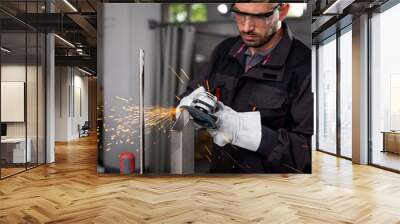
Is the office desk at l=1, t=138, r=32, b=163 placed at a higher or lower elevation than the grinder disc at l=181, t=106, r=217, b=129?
lower

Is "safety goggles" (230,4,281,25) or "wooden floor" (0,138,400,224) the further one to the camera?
"safety goggles" (230,4,281,25)

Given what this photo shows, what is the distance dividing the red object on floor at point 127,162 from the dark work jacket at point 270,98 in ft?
4.05

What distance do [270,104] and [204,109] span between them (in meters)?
0.99

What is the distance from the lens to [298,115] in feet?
19.5

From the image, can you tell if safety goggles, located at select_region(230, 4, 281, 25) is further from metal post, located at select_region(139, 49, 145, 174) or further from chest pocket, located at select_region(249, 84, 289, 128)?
metal post, located at select_region(139, 49, 145, 174)

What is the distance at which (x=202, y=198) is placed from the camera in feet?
15.3

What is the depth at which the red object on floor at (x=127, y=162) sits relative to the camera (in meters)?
6.04

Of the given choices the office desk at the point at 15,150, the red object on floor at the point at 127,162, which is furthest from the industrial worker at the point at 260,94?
the office desk at the point at 15,150

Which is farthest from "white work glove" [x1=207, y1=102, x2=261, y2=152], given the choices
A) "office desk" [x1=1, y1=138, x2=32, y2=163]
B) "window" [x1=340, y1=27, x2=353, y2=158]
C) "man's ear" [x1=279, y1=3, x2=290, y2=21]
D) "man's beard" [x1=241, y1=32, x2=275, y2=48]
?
"window" [x1=340, y1=27, x2=353, y2=158]

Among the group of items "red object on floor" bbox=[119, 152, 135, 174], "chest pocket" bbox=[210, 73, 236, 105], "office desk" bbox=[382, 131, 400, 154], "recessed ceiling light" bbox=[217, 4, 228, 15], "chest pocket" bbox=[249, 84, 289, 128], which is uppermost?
"recessed ceiling light" bbox=[217, 4, 228, 15]

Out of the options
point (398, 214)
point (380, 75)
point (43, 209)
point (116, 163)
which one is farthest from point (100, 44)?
point (380, 75)

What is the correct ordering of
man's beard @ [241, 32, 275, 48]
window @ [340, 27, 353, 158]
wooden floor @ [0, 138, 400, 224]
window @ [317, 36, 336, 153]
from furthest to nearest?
window @ [317, 36, 336, 153], window @ [340, 27, 353, 158], man's beard @ [241, 32, 275, 48], wooden floor @ [0, 138, 400, 224]

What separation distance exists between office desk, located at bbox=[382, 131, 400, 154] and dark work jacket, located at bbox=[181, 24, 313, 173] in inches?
73.8

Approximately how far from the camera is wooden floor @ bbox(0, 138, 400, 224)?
3.80 meters
